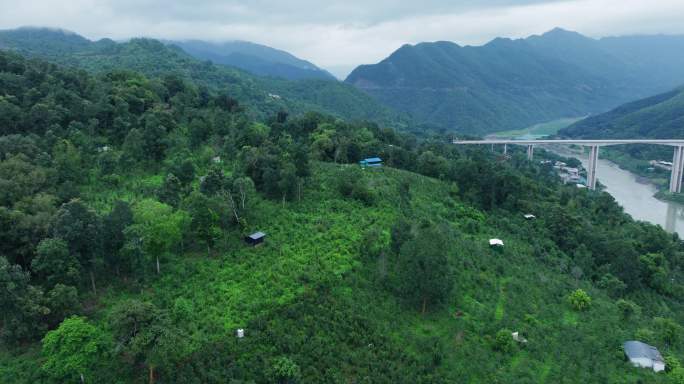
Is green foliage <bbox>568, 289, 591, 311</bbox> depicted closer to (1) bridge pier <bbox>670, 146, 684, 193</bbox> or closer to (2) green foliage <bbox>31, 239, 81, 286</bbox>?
(2) green foliage <bbox>31, 239, 81, 286</bbox>

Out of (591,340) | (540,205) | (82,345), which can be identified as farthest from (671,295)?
(82,345)

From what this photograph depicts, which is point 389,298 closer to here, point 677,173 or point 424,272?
point 424,272

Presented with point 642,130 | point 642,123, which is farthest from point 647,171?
point 642,123

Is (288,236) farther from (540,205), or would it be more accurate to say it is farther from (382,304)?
(540,205)

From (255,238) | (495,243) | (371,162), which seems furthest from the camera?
(371,162)

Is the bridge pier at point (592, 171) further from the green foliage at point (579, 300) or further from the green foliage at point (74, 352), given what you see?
the green foliage at point (74, 352)

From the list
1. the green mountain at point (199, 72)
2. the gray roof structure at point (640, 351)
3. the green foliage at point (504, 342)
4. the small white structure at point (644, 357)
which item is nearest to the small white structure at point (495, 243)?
the gray roof structure at point (640, 351)
